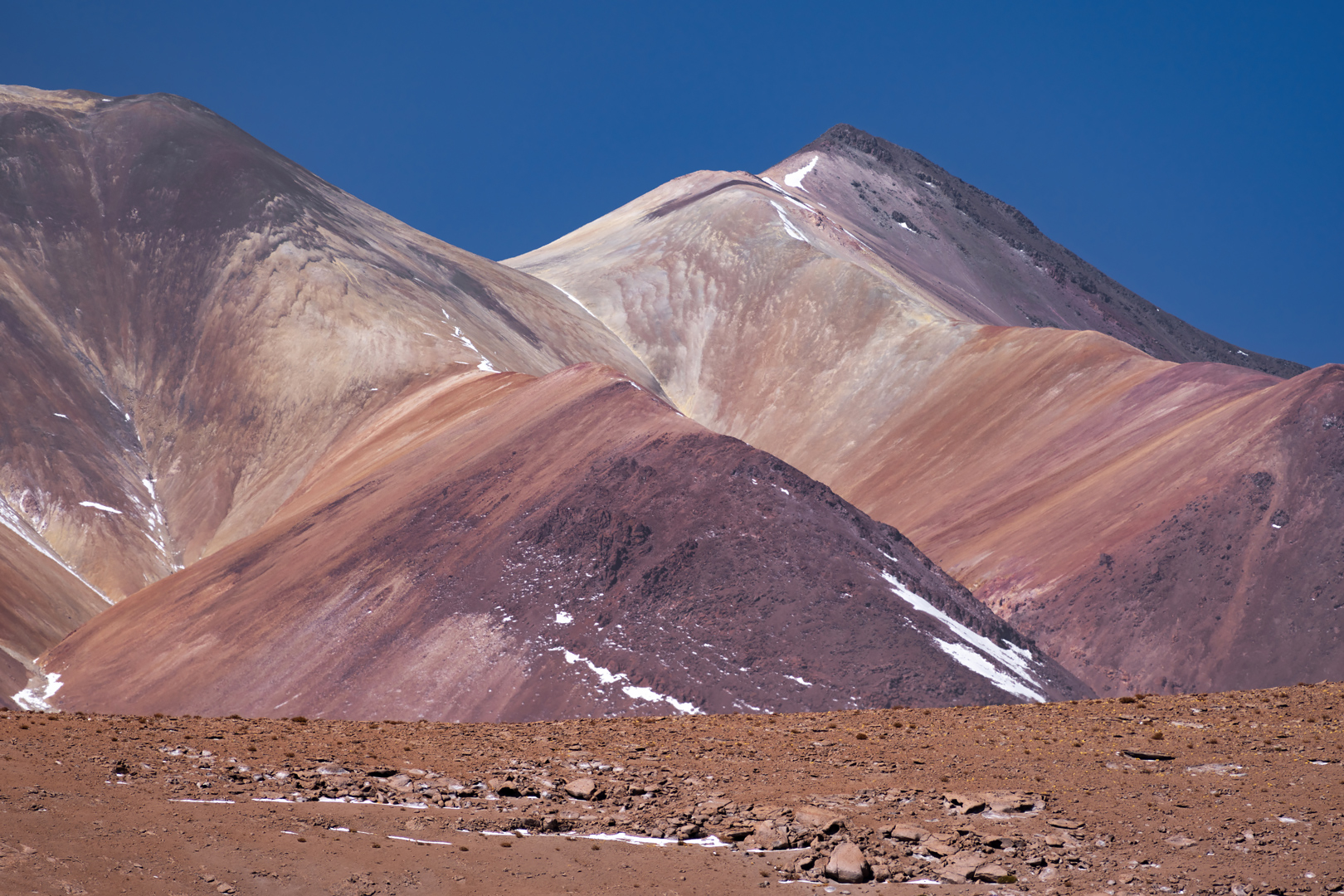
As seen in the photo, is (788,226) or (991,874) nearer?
(991,874)

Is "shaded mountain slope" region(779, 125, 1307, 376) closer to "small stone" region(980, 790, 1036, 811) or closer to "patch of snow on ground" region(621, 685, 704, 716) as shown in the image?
"patch of snow on ground" region(621, 685, 704, 716)

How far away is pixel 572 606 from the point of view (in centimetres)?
3800

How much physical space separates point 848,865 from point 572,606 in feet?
79.6

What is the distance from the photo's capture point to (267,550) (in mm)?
49594

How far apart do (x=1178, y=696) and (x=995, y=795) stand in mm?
6913

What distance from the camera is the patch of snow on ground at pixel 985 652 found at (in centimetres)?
3547

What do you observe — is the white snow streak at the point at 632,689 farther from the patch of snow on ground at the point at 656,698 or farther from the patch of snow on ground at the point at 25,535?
the patch of snow on ground at the point at 25,535

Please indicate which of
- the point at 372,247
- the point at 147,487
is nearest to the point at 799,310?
the point at 372,247

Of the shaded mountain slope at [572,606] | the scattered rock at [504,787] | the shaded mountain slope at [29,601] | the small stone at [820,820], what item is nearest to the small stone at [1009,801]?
the small stone at [820,820]

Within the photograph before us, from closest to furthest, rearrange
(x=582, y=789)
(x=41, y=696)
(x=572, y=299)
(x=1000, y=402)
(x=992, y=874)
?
(x=992, y=874) → (x=582, y=789) → (x=41, y=696) → (x=1000, y=402) → (x=572, y=299)

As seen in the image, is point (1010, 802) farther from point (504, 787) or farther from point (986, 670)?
point (986, 670)

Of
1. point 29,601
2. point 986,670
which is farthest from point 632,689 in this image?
point 29,601

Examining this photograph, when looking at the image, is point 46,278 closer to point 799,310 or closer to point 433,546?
point 433,546

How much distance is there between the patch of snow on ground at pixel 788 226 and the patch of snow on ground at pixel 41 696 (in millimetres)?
83125
